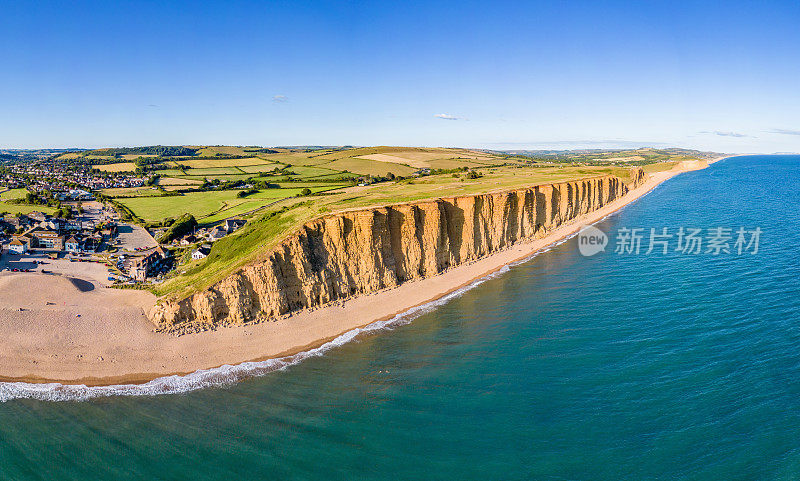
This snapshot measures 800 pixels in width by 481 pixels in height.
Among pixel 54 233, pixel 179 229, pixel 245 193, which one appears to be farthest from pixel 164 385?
pixel 245 193

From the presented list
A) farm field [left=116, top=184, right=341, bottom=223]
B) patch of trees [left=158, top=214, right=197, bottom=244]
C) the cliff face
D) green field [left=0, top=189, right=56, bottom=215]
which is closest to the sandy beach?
the cliff face

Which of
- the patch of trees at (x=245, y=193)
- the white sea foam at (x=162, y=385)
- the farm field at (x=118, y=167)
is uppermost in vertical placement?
the farm field at (x=118, y=167)

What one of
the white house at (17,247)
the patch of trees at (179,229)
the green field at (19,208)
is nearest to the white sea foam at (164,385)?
the patch of trees at (179,229)

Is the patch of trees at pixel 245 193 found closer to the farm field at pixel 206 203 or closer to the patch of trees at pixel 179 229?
the farm field at pixel 206 203

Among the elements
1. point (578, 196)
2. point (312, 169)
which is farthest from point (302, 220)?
point (312, 169)

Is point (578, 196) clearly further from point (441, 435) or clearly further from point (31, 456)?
point (31, 456)

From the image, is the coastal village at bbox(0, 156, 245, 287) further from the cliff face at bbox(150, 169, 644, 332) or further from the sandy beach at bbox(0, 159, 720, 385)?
the cliff face at bbox(150, 169, 644, 332)

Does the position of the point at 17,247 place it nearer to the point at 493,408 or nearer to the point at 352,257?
the point at 352,257
